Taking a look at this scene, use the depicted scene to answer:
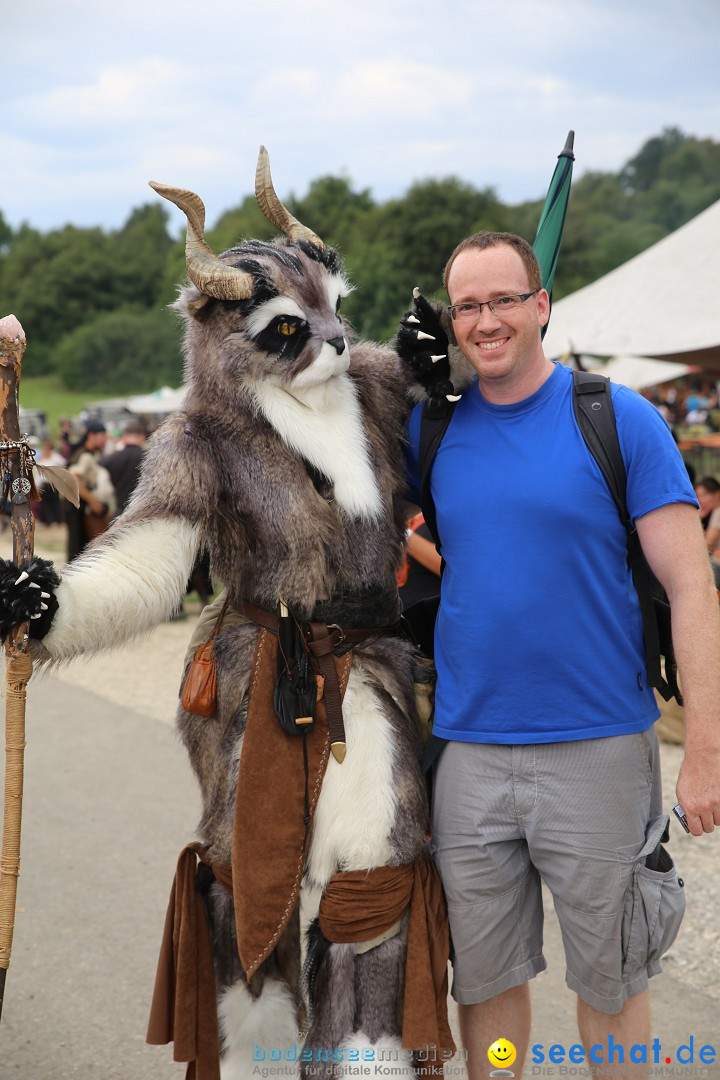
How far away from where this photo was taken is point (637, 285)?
8.38m

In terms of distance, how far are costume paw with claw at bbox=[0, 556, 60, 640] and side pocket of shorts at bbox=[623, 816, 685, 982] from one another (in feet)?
4.85

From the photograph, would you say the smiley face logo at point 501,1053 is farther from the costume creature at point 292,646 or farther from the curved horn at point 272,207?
the curved horn at point 272,207

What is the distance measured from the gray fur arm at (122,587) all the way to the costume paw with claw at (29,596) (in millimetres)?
27

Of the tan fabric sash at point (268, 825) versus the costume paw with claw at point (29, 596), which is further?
the tan fabric sash at point (268, 825)

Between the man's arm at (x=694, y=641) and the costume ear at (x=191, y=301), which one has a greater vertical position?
the costume ear at (x=191, y=301)

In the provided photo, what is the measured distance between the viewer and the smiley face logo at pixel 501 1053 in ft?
8.51

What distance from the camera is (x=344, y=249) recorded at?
45.7 meters

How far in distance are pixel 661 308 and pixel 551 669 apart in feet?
20.2

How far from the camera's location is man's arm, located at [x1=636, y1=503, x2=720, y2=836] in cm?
231

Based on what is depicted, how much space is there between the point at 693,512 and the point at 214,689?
4.03 ft

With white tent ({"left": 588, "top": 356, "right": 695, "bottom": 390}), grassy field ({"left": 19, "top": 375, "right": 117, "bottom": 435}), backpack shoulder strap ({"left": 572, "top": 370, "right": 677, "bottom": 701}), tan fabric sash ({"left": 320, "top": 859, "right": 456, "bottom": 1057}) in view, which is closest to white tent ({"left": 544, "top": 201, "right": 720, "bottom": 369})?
backpack shoulder strap ({"left": 572, "top": 370, "right": 677, "bottom": 701})

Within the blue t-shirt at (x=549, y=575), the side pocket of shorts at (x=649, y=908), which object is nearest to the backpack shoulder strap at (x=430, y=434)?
the blue t-shirt at (x=549, y=575)

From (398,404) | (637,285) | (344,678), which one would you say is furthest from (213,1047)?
(637,285)

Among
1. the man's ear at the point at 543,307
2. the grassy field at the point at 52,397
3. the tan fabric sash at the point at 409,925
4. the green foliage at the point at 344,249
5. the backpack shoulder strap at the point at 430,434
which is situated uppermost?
the green foliage at the point at 344,249
